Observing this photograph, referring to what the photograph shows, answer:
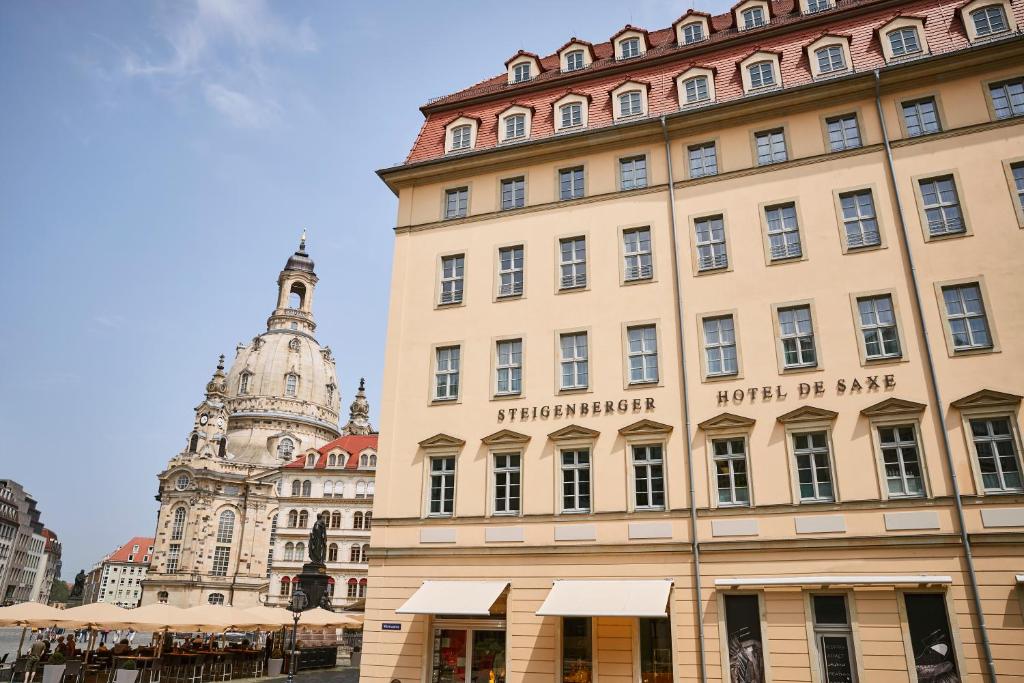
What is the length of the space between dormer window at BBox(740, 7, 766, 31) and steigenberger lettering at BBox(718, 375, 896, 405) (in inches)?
534

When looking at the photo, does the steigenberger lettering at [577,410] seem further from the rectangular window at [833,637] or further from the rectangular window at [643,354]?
the rectangular window at [833,637]

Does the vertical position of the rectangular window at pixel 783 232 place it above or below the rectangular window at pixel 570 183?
below

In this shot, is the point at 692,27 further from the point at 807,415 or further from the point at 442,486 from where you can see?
the point at 442,486

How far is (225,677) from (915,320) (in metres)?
28.0

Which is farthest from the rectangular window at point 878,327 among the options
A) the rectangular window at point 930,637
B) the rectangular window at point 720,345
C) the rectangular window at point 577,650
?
the rectangular window at point 577,650

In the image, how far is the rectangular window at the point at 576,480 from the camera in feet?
70.5

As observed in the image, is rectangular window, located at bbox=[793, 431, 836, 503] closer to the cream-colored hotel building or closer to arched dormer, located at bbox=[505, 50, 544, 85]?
the cream-colored hotel building

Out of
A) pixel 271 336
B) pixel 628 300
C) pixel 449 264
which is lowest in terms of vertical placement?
pixel 628 300

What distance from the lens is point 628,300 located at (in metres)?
23.1

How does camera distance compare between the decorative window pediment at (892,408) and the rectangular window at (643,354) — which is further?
the rectangular window at (643,354)

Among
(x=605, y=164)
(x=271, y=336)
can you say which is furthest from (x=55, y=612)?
(x=271, y=336)

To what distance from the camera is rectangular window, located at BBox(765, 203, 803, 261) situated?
2191cm

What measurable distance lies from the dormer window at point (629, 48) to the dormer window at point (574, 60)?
4.90 feet

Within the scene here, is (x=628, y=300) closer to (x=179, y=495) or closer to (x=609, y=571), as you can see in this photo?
(x=609, y=571)
